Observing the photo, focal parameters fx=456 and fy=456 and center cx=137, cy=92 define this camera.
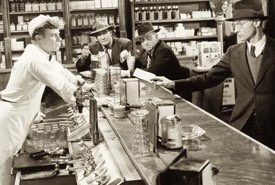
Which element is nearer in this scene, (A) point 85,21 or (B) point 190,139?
(B) point 190,139

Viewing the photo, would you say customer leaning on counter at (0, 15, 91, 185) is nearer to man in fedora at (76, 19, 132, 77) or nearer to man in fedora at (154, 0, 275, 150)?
man in fedora at (154, 0, 275, 150)

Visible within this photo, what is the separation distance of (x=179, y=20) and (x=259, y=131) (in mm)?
7321

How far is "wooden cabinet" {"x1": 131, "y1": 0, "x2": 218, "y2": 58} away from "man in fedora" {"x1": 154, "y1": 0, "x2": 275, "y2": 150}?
6.88m

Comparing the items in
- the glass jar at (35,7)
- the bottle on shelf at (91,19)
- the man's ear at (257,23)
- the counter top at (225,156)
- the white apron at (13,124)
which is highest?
the glass jar at (35,7)

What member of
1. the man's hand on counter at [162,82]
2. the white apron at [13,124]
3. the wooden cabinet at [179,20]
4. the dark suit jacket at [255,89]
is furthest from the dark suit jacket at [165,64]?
the wooden cabinet at [179,20]

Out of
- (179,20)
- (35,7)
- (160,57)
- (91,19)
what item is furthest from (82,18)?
(160,57)

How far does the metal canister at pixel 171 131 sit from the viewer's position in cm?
220

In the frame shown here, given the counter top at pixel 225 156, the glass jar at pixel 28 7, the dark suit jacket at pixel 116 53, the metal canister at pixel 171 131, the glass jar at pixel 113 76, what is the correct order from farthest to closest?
the glass jar at pixel 28 7 → the dark suit jacket at pixel 116 53 → the glass jar at pixel 113 76 → the metal canister at pixel 171 131 → the counter top at pixel 225 156

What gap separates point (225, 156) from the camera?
7.23ft

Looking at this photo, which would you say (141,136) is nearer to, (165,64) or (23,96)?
(23,96)

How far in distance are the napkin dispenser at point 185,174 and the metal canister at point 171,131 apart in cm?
64

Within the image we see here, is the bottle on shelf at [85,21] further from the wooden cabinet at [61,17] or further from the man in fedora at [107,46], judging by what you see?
the man in fedora at [107,46]

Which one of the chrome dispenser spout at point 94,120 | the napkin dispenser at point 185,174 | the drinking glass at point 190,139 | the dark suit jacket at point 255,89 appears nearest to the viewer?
the napkin dispenser at point 185,174

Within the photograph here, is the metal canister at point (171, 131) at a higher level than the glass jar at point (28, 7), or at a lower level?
lower
